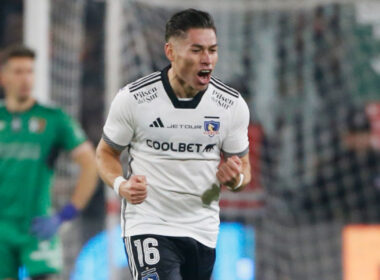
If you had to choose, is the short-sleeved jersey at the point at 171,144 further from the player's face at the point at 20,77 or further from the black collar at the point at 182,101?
the player's face at the point at 20,77

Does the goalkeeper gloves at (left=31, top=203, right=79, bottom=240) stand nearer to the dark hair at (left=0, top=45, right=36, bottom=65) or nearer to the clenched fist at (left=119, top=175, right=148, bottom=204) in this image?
the dark hair at (left=0, top=45, right=36, bottom=65)

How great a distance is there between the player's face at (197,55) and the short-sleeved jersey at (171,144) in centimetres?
14

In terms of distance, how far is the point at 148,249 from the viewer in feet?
14.3

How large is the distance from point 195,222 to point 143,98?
59 cm

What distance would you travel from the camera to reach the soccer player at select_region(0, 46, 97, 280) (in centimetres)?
585

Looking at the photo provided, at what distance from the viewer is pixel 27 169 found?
5.89 meters

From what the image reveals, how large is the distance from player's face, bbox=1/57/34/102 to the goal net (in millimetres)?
3302

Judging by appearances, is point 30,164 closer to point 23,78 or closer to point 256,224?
point 23,78

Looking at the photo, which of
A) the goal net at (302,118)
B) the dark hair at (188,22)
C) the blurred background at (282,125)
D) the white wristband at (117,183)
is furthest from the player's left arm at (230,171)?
the goal net at (302,118)

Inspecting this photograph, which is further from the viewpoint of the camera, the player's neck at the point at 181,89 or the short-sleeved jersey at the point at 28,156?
the short-sleeved jersey at the point at 28,156

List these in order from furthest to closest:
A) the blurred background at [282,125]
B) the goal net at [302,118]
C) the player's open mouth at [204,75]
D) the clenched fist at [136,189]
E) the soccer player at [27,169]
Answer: the goal net at [302,118], the blurred background at [282,125], the soccer player at [27,169], the player's open mouth at [204,75], the clenched fist at [136,189]


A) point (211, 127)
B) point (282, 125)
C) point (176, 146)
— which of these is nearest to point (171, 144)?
point (176, 146)

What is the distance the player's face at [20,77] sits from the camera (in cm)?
596

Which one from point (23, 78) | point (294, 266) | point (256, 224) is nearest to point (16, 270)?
point (23, 78)
